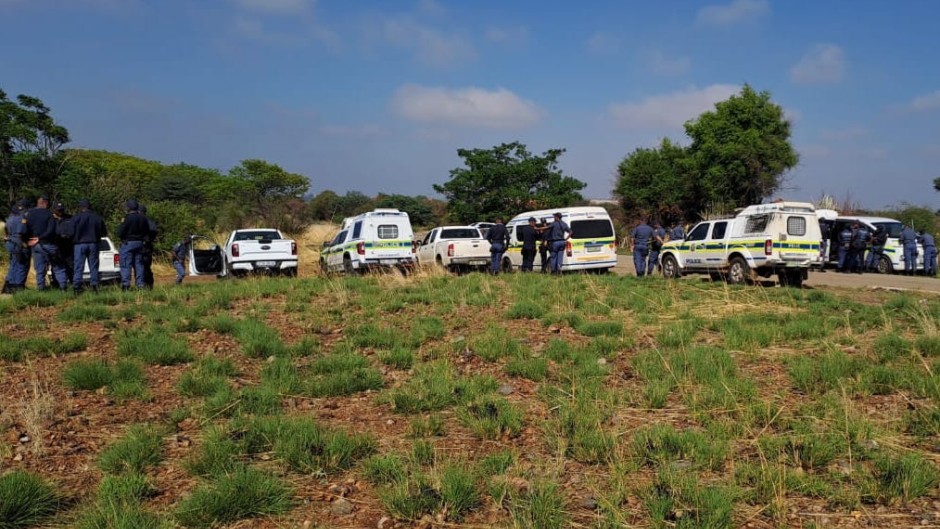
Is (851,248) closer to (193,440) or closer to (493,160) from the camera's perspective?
(193,440)

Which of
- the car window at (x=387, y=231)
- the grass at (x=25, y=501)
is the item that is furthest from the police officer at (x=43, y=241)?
the grass at (x=25, y=501)

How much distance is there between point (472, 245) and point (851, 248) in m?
12.8

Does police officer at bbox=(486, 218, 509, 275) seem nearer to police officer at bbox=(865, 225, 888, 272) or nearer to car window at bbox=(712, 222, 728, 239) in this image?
car window at bbox=(712, 222, 728, 239)

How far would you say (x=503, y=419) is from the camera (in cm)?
503

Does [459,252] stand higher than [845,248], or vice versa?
[459,252]

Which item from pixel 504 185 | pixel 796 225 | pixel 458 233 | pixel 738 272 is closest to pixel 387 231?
pixel 458 233

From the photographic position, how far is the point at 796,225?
49.0 feet

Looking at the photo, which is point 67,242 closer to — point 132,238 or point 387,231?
point 132,238

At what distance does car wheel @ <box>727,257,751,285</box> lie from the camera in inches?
604

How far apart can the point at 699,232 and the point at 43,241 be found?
1496cm

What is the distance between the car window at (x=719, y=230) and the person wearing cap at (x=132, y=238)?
43.4 feet

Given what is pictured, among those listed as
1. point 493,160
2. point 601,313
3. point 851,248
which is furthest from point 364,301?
point 493,160

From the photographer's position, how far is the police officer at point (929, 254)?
1981 centimetres

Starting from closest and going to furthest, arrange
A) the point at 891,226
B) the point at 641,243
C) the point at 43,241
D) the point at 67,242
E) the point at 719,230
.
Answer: the point at 43,241, the point at 67,242, the point at 719,230, the point at 641,243, the point at 891,226
